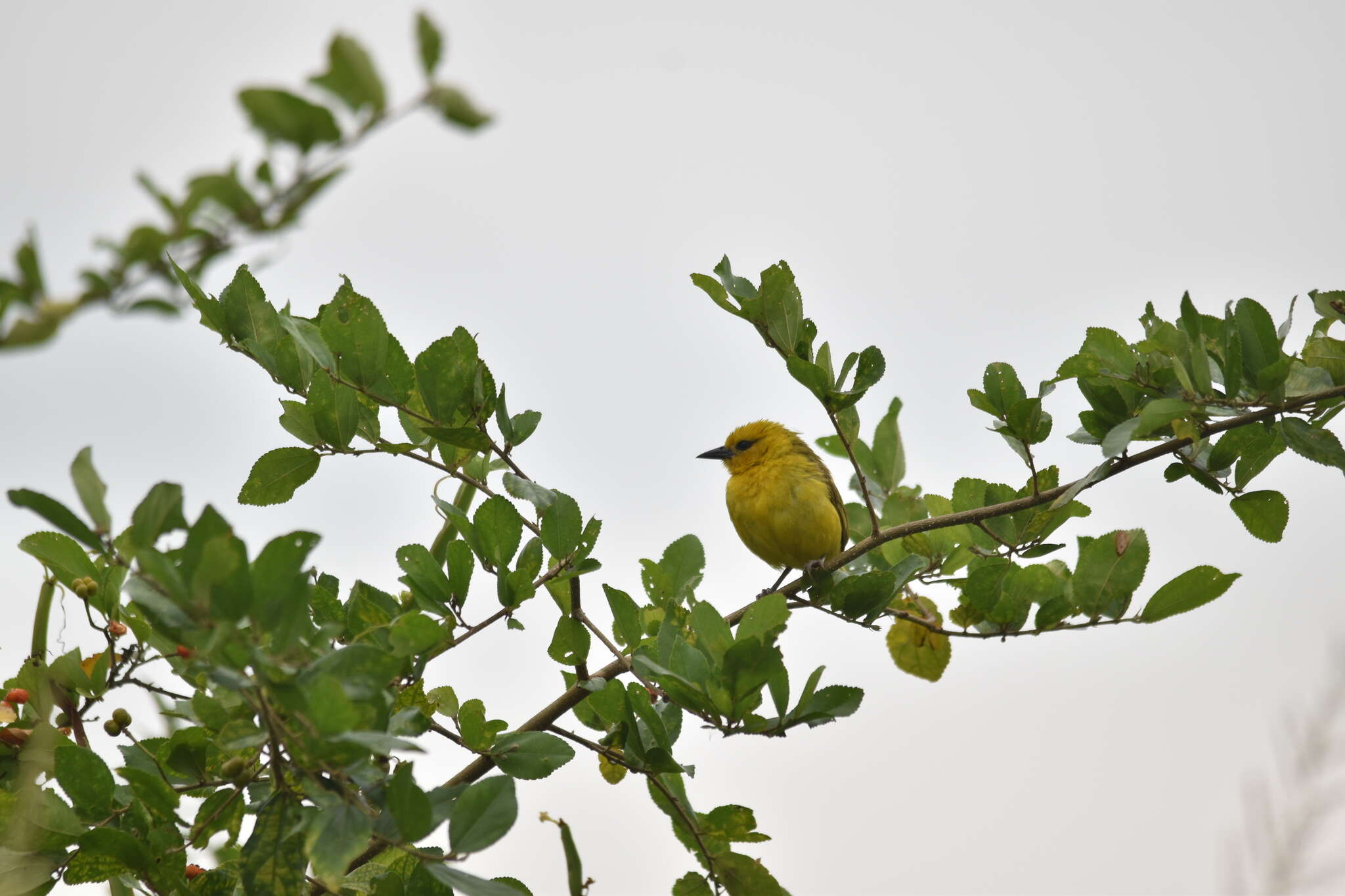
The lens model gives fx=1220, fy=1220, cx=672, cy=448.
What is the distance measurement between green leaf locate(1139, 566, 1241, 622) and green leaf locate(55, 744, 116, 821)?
7.87 feet

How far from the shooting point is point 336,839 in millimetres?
1808

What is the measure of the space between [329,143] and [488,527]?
189 cm

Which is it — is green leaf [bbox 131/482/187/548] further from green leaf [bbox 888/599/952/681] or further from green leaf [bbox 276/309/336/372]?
green leaf [bbox 888/599/952/681]

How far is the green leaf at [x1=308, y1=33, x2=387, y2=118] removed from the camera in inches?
38.8

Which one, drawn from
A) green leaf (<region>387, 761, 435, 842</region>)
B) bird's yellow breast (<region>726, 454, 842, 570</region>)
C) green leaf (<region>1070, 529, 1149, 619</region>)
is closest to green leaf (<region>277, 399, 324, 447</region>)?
green leaf (<region>387, 761, 435, 842</region>)

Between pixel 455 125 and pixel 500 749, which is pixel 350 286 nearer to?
pixel 500 749

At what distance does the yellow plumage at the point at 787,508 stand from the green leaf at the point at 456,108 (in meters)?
4.55

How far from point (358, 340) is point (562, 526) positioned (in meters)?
0.64

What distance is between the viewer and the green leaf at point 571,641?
2.90 meters

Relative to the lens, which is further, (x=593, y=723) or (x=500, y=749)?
(x=593, y=723)

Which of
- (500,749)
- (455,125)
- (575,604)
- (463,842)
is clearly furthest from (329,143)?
(575,604)

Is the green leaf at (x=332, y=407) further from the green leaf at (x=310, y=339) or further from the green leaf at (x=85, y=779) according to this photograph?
the green leaf at (x=85, y=779)

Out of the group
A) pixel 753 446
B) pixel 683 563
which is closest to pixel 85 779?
pixel 683 563

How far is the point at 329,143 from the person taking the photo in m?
1.00
